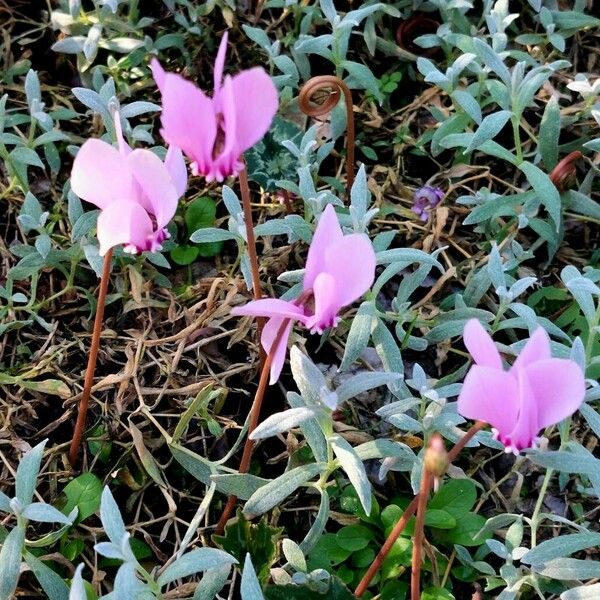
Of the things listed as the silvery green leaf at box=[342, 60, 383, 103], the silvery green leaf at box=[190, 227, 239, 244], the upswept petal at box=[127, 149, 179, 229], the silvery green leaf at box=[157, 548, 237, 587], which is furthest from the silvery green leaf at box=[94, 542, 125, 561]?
the silvery green leaf at box=[342, 60, 383, 103]

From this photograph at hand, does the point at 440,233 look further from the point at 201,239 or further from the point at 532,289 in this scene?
the point at 201,239

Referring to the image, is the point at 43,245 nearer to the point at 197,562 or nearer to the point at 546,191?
the point at 197,562

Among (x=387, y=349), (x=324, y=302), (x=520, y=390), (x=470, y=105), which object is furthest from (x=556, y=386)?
(x=470, y=105)

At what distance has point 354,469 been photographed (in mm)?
1638

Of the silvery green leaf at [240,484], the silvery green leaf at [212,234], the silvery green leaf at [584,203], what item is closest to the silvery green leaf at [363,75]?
the silvery green leaf at [584,203]

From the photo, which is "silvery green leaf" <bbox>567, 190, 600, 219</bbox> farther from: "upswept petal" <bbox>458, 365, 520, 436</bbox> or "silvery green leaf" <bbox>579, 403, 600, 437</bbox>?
"upswept petal" <bbox>458, 365, 520, 436</bbox>

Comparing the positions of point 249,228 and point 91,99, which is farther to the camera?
point 91,99

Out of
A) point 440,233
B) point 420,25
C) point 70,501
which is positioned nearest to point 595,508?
point 440,233

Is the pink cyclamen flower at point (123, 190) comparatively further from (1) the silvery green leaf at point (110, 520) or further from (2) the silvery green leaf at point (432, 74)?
(2) the silvery green leaf at point (432, 74)

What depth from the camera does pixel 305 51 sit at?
8.64 ft

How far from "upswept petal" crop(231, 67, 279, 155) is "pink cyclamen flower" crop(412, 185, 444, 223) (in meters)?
1.24

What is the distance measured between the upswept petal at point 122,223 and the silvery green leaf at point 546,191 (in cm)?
130

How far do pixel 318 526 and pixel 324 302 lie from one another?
0.57m

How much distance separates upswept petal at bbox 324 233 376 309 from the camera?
1.44 meters
